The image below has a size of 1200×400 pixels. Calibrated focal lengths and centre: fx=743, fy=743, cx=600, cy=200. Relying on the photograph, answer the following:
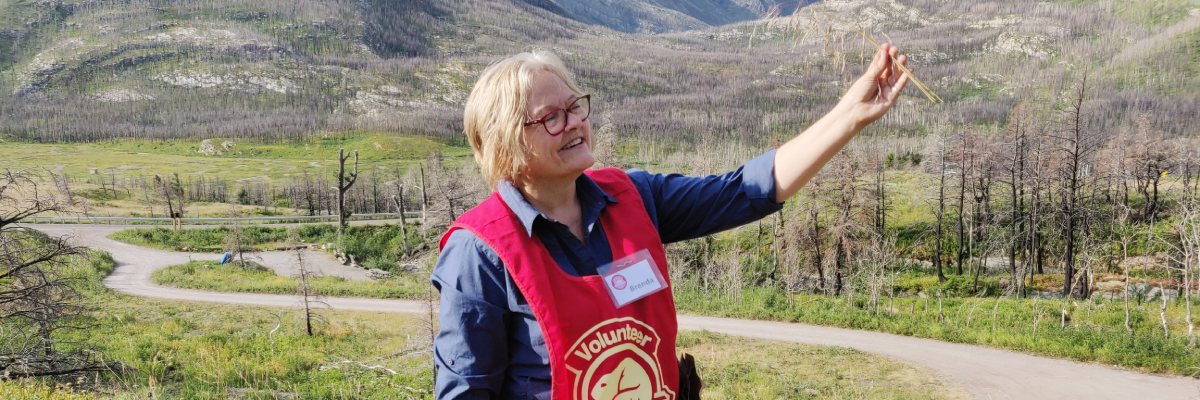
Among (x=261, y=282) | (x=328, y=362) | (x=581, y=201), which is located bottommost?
(x=261, y=282)

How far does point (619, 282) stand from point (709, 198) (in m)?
0.59

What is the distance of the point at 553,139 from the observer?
82.8 inches

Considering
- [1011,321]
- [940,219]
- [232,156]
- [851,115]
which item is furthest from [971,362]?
[232,156]

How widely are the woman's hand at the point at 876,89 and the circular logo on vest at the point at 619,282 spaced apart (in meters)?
0.84

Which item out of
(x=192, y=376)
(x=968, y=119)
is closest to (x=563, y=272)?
(x=192, y=376)

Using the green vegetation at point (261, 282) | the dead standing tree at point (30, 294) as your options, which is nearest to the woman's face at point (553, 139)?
the dead standing tree at point (30, 294)

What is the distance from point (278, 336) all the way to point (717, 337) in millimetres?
11180

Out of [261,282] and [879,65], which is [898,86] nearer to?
[879,65]

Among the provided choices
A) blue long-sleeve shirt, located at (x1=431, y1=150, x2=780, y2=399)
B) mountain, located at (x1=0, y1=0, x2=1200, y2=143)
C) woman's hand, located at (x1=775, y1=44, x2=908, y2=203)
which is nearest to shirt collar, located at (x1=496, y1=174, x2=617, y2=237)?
blue long-sleeve shirt, located at (x1=431, y1=150, x2=780, y2=399)

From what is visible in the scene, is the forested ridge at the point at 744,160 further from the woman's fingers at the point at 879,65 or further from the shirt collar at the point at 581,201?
the woman's fingers at the point at 879,65

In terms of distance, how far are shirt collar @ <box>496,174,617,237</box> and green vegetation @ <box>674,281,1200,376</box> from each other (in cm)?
1748

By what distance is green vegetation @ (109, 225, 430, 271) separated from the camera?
134 feet

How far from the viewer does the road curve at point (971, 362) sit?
14.4 m

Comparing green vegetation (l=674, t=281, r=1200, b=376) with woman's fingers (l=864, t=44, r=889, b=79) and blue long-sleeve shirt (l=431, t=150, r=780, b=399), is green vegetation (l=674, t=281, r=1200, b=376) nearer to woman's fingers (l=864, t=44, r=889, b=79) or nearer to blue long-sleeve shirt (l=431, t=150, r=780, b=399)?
woman's fingers (l=864, t=44, r=889, b=79)
